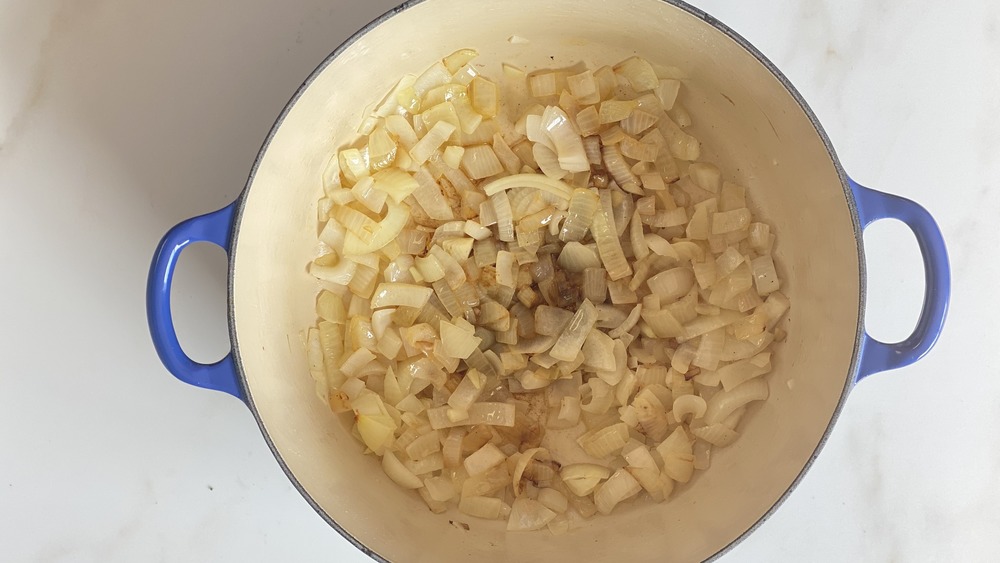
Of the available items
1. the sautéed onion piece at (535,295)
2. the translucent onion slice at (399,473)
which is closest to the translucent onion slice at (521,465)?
the sautéed onion piece at (535,295)

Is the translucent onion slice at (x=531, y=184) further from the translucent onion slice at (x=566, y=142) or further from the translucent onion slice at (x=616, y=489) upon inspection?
the translucent onion slice at (x=616, y=489)

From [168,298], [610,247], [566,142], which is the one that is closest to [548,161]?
[566,142]

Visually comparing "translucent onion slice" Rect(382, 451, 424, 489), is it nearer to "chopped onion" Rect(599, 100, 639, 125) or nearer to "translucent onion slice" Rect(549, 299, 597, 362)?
"translucent onion slice" Rect(549, 299, 597, 362)

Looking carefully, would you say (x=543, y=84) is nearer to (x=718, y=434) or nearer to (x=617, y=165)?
(x=617, y=165)

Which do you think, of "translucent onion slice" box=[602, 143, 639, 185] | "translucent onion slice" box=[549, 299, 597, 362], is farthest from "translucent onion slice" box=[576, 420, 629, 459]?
"translucent onion slice" box=[602, 143, 639, 185]

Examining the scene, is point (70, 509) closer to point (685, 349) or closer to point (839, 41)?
point (685, 349)

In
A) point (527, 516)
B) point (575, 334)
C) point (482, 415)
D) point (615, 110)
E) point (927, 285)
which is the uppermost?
point (615, 110)

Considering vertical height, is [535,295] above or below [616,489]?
above
